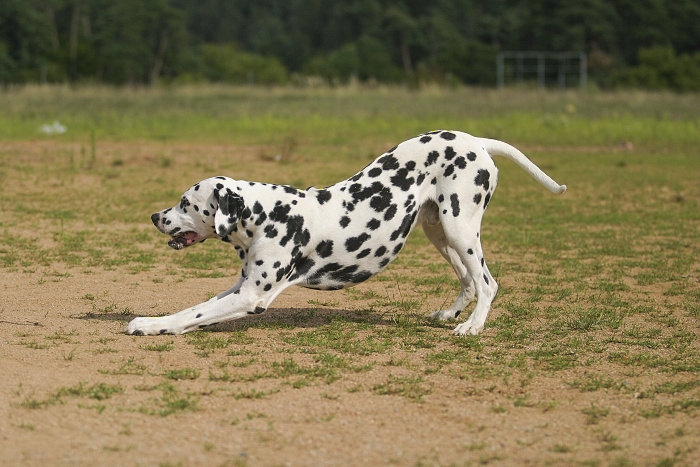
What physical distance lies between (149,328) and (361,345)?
5.32ft

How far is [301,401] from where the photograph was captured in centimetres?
653

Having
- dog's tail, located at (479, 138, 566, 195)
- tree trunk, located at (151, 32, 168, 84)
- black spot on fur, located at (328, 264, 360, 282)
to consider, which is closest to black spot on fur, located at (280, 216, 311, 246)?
black spot on fur, located at (328, 264, 360, 282)

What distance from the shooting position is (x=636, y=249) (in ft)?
42.5

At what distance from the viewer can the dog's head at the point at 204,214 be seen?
7.98m

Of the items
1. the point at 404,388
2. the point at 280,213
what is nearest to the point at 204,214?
the point at 280,213

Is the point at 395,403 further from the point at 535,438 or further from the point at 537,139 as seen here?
the point at 537,139

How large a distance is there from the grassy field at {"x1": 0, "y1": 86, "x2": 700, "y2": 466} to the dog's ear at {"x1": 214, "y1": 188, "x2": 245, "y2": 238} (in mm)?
853

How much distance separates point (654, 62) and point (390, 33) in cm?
3096

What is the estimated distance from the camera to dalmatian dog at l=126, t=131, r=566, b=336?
8.04 meters

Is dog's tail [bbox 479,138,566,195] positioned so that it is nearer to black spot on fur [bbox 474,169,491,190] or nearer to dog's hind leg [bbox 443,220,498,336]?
black spot on fur [bbox 474,169,491,190]

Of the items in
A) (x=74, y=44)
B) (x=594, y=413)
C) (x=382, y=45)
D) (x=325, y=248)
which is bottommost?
(x=382, y=45)

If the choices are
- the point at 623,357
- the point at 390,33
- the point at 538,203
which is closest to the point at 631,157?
the point at 538,203

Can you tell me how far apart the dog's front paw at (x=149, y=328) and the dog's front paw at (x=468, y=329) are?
86.5 inches

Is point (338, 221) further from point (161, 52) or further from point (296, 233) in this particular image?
point (161, 52)
